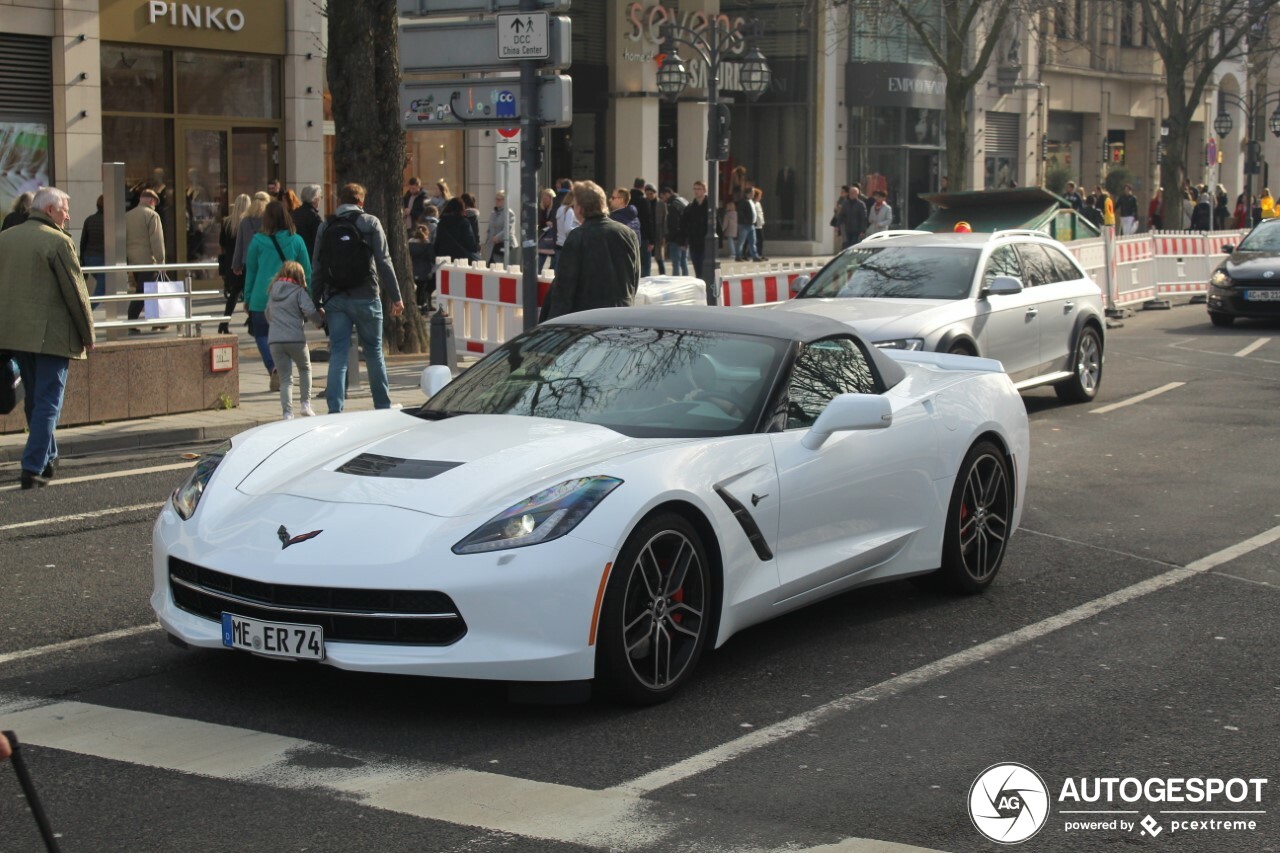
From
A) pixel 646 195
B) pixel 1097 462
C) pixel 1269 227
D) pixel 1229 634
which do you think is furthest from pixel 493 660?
pixel 646 195

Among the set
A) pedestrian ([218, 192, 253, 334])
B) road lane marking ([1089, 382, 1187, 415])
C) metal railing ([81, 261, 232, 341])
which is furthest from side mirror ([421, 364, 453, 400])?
pedestrian ([218, 192, 253, 334])

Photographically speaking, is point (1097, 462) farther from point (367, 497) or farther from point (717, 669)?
point (367, 497)

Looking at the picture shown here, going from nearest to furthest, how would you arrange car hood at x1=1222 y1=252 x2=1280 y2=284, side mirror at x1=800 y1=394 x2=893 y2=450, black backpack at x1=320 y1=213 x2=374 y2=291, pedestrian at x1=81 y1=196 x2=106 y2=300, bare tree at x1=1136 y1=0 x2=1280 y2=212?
side mirror at x1=800 y1=394 x2=893 y2=450 → black backpack at x1=320 y1=213 x2=374 y2=291 → pedestrian at x1=81 y1=196 x2=106 y2=300 → car hood at x1=1222 y1=252 x2=1280 y2=284 → bare tree at x1=1136 y1=0 x2=1280 y2=212

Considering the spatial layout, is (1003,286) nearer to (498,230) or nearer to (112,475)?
(112,475)

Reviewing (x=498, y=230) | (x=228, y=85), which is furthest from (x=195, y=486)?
(x=228, y=85)

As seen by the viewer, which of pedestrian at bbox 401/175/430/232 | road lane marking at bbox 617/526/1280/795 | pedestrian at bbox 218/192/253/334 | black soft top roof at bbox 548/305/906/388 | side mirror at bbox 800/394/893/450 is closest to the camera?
road lane marking at bbox 617/526/1280/795

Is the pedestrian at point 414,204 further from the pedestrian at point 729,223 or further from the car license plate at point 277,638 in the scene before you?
the car license plate at point 277,638

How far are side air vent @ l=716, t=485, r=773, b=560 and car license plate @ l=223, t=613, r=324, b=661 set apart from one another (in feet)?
4.95

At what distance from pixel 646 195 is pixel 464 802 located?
2704 cm

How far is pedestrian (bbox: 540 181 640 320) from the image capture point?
41.1ft

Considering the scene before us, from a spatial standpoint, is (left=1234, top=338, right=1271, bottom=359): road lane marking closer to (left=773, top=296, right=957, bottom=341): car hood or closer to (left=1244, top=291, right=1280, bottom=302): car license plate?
(left=1244, top=291, right=1280, bottom=302): car license plate

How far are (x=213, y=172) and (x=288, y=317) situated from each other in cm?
1533

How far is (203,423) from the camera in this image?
13352mm

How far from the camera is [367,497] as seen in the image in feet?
19.1
